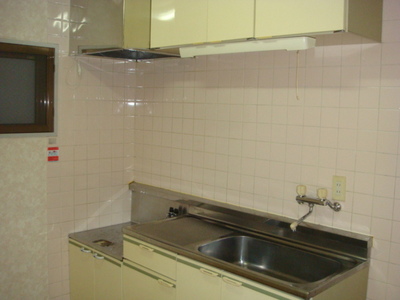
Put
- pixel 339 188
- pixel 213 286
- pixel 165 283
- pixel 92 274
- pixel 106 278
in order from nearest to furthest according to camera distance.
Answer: pixel 213 286 < pixel 339 188 < pixel 165 283 < pixel 106 278 < pixel 92 274

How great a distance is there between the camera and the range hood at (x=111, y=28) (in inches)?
116

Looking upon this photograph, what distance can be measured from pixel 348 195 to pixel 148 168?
68.6 inches

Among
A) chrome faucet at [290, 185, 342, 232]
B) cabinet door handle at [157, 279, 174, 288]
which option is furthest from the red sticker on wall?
chrome faucet at [290, 185, 342, 232]

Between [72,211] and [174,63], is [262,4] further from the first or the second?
[72,211]

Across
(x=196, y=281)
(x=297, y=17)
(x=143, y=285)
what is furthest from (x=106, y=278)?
(x=297, y=17)

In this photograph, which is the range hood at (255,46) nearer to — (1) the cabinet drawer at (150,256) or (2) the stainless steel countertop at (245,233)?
(2) the stainless steel countertop at (245,233)

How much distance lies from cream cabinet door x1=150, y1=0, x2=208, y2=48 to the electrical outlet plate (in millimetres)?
1083

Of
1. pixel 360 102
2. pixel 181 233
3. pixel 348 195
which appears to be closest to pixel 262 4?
pixel 360 102

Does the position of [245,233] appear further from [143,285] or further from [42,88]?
[42,88]

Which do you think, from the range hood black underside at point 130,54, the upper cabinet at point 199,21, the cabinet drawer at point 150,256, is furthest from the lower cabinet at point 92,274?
the upper cabinet at point 199,21

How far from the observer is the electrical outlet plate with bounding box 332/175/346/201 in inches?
99.2

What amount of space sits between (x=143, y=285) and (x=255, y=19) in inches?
68.2

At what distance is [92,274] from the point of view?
10.8 ft

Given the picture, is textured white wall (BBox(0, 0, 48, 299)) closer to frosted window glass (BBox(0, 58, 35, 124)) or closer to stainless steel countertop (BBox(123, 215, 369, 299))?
frosted window glass (BBox(0, 58, 35, 124))
